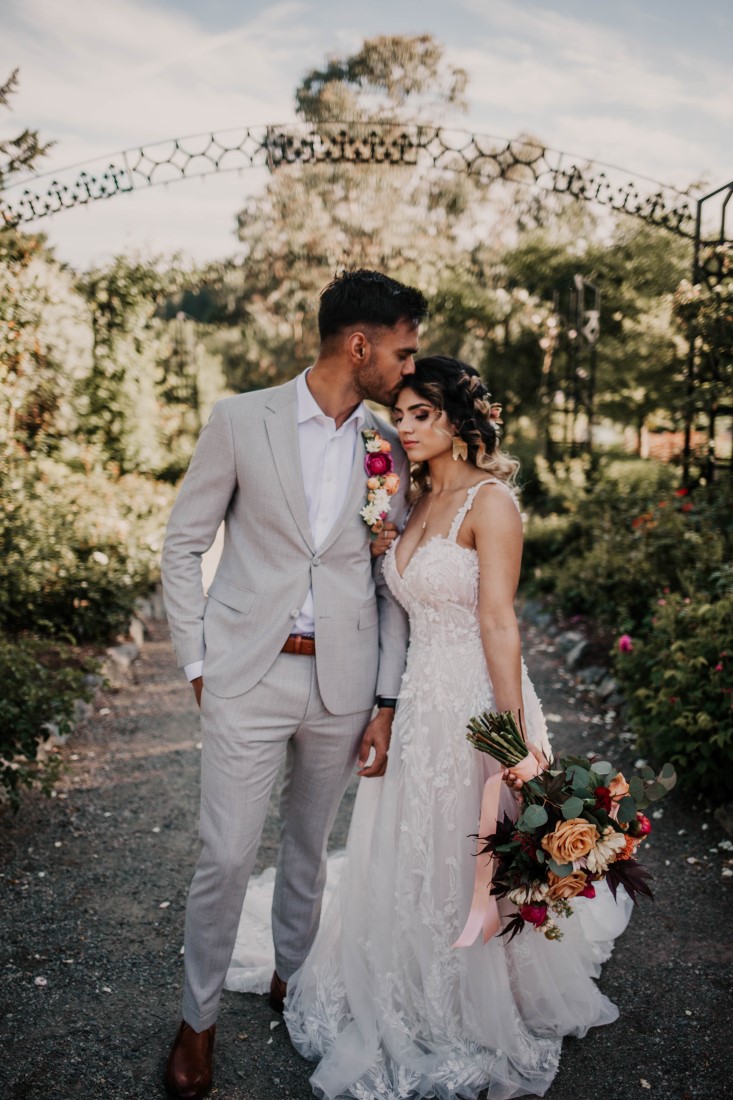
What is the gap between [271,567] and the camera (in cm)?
241

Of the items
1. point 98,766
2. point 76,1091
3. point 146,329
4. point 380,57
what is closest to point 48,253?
point 146,329

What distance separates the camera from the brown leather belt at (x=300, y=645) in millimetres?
2412

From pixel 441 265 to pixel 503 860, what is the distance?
16246mm

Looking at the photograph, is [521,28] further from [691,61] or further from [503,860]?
[503,860]

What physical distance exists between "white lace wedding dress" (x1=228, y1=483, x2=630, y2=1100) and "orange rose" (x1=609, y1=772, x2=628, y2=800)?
443mm

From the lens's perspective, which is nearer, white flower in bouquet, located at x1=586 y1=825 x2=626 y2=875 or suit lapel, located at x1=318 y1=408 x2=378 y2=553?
white flower in bouquet, located at x1=586 y1=825 x2=626 y2=875

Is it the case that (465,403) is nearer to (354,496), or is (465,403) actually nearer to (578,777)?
(354,496)

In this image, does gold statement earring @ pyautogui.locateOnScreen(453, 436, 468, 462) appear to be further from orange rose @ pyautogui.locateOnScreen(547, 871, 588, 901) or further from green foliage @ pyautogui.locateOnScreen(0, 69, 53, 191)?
green foliage @ pyautogui.locateOnScreen(0, 69, 53, 191)

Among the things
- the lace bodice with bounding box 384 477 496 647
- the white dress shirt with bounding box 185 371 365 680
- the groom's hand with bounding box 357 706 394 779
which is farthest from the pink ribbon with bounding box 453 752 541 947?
the white dress shirt with bounding box 185 371 365 680

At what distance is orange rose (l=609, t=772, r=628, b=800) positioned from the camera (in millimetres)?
2230

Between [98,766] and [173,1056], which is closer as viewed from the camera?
[173,1056]

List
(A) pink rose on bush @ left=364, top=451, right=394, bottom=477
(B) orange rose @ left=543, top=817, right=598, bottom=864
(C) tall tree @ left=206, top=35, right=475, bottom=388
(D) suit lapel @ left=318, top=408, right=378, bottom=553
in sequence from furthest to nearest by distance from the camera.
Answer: (C) tall tree @ left=206, top=35, right=475, bottom=388 → (A) pink rose on bush @ left=364, top=451, right=394, bottom=477 → (D) suit lapel @ left=318, top=408, right=378, bottom=553 → (B) orange rose @ left=543, top=817, right=598, bottom=864

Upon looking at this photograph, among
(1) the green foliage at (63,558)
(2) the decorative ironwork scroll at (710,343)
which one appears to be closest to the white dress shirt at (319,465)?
(1) the green foliage at (63,558)

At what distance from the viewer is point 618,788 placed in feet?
7.34
